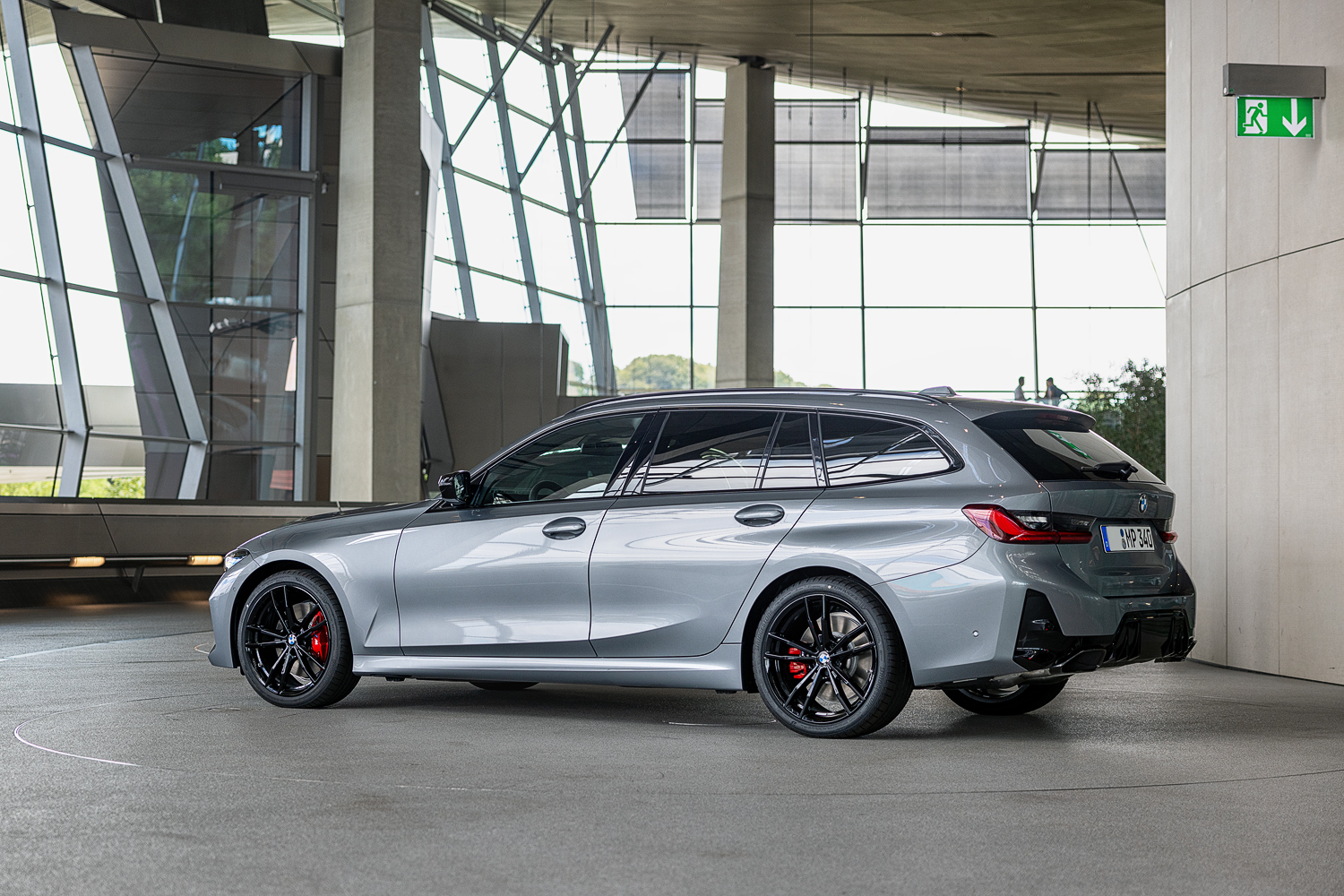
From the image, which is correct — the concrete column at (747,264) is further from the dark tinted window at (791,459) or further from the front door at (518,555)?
the dark tinted window at (791,459)

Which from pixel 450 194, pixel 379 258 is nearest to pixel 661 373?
pixel 450 194

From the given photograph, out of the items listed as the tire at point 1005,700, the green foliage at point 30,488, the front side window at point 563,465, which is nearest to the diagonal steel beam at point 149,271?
the green foliage at point 30,488

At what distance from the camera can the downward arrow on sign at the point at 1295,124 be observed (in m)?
9.09

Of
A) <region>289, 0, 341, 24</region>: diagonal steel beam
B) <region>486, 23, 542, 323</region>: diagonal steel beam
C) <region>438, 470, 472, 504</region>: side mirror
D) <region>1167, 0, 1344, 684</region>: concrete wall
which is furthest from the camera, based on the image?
<region>486, 23, 542, 323</region>: diagonal steel beam

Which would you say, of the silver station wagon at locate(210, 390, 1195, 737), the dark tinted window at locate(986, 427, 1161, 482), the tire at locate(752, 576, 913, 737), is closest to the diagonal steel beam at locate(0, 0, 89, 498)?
the silver station wagon at locate(210, 390, 1195, 737)

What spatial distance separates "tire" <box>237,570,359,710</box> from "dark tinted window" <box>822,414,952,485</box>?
262cm

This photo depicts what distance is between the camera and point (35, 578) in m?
15.3

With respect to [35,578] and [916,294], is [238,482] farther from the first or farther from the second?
[916,294]

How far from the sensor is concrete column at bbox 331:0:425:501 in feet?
65.9

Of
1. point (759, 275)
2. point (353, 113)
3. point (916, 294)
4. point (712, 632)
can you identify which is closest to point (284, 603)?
point (712, 632)

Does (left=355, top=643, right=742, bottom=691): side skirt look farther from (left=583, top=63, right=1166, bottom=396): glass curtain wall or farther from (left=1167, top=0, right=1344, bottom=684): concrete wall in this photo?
(left=583, top=63, right=1166, bottom=396): glass curtain wall

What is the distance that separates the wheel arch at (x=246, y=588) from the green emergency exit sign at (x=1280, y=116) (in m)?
6.39

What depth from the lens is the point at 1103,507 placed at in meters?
6.06

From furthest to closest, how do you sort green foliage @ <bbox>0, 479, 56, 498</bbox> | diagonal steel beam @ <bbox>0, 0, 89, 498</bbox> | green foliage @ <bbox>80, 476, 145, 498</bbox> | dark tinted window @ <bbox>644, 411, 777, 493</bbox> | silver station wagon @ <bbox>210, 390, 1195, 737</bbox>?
1. green foliage @ <bbox>80, 476, 145, 498</bbox>
2. diagonal steel beam @ <bbox>0, 0, 89, 498</bbox>
3. green foliage @ <bbox>0, 479, 56, 498</bbox>
4. dark tinted window @ <bbox>644, 411, 777, 493</bbox>
5. silver station wagon @ <bbox>210, 390, 1195, 737</bbox>
